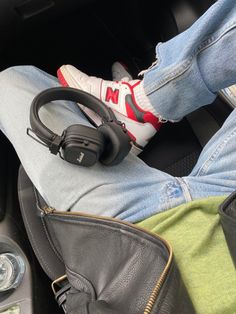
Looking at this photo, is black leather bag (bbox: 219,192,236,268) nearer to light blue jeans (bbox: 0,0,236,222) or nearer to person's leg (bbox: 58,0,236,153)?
light blue jeans (bbox: 0,0,236,222)

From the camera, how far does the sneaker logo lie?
838 millimetres

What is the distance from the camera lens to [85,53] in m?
1.08

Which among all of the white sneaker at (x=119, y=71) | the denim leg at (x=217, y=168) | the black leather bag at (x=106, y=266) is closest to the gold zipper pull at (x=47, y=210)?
the black leather bag at (x=106, y=266)

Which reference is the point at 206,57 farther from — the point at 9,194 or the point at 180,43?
the point at 9,194

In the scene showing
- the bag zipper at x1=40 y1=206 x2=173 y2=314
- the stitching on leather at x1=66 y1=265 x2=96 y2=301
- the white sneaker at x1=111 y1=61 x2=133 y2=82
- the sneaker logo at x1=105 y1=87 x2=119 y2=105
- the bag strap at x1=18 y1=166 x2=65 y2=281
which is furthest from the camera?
the white sneaker at x1=111 y1=61 x2=133 y2=82

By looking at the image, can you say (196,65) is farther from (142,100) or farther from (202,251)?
(202,251)

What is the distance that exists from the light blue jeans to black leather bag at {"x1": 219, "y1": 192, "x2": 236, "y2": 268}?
0.42ft

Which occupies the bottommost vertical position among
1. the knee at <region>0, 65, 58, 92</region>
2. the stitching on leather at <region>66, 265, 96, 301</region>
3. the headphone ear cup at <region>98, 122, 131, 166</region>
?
the stitching on leather at <region>66, 265, 96, 301</region>

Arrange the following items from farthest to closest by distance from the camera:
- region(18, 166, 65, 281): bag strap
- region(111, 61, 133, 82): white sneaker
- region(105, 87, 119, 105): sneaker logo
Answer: region(111, 61, 133, 82): white sneaker < region(105, 87, 119, 105): sneaker logo < region(18, 166, 65, 281): bag strap

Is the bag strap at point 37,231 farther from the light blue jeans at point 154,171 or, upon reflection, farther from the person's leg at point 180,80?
the person's leg at point 180,80

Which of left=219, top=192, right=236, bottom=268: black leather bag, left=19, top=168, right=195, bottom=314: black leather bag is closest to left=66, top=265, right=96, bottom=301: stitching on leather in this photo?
left=19, top=168, right=195, bottom=314: black leather bag

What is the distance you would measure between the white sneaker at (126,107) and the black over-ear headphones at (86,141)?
0.11 m

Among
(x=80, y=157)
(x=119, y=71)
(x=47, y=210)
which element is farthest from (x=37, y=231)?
(x=119, y=71)

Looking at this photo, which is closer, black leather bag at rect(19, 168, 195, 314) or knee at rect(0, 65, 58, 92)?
black leather bag at rect(19, 168, 195, 314)
